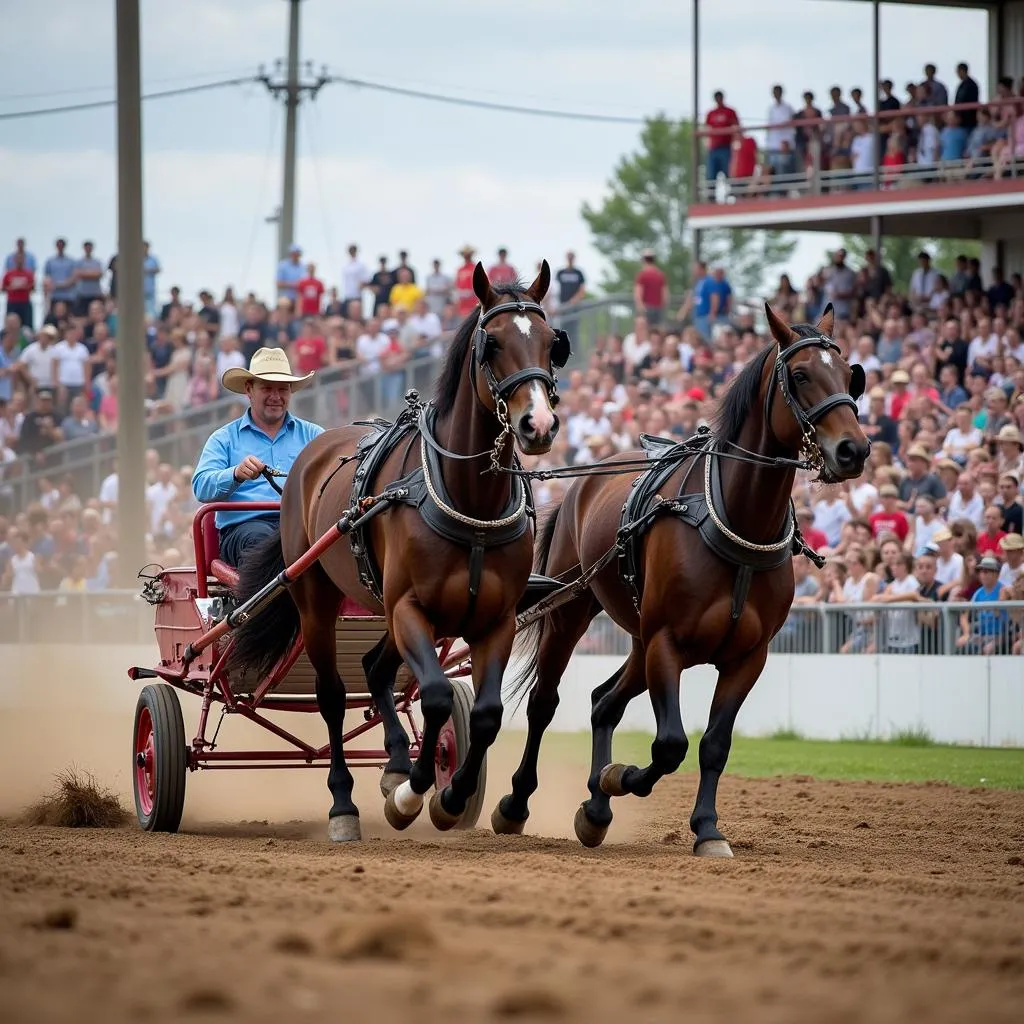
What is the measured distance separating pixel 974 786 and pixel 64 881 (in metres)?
6.59

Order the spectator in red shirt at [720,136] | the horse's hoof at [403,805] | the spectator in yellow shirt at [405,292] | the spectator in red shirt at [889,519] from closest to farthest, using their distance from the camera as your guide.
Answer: the horse's hoof at [403,805] < the spectator in red shirt at [889,519] < the spectator in red shirt at [720,136] < the spectator in yellow shirt at [405,292]

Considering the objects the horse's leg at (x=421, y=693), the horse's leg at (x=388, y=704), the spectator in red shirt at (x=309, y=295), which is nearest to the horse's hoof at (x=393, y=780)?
the horse's leg at (x=388, y=704)

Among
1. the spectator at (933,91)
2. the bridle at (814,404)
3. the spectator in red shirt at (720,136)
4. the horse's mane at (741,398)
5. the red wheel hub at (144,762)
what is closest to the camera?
the bridle at (814,404)

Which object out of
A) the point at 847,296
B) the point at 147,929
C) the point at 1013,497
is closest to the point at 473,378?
the point at 147,929

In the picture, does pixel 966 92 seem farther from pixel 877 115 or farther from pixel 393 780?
pixel 393 780

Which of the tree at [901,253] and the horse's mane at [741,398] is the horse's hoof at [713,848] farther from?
the tree at [901,253]

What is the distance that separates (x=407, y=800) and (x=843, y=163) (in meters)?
15.6

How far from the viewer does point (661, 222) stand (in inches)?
2452

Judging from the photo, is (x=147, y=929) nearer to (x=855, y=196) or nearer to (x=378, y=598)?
(x=378, y=598)

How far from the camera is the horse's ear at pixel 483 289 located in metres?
7.00

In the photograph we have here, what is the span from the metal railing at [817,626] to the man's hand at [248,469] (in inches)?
239

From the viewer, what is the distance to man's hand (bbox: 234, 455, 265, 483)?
855 cm

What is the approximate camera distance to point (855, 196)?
2089 centimetres

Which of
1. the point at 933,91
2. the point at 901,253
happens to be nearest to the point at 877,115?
the point at 933,91
